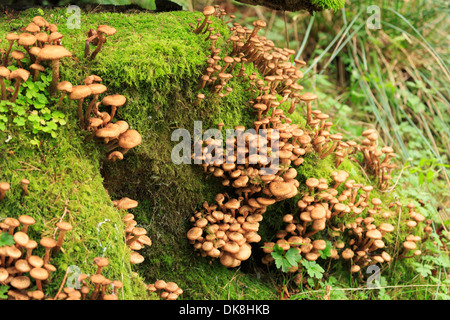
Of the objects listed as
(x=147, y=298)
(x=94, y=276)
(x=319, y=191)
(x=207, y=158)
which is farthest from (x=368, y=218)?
(x=94, y=276)

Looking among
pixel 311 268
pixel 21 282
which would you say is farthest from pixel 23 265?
pixel 311 268

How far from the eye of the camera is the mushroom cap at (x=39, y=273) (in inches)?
95.4

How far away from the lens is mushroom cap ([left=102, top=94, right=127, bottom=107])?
322 cm

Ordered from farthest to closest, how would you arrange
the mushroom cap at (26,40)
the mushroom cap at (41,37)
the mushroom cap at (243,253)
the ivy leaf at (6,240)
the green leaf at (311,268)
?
the green leaf at (311,268) < the mushroom cap at (243,253) < the mushroom cap at (41,37) < the mushroom cap at (26,40) < the ivy leaf at (6,240)

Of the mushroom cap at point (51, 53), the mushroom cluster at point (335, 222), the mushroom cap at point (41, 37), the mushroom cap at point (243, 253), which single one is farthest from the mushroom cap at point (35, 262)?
the mushroom cluster at point (335, 222)

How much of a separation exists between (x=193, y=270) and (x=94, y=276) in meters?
1.51

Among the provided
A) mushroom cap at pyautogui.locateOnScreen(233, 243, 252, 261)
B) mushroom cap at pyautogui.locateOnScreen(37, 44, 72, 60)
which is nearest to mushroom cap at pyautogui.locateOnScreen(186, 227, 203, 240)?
mushroom cap at pyautogui.locateOnScreen(233, 243, 252, 261)

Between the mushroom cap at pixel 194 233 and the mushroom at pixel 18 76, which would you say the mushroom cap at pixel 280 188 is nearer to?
the mushroom cap at pixel 194 233

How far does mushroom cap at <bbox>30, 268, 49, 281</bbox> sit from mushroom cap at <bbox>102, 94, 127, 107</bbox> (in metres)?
1.40

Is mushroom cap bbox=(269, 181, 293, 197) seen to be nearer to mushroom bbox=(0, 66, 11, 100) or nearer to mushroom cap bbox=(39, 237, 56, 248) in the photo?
mushroom cap bbox=(39, 237, 56, 248)

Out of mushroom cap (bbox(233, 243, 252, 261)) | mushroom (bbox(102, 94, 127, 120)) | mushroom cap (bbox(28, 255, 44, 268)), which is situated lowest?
mushroom cap (bbox(233, 243, 252, 261))

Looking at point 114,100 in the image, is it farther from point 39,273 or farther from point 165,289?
point 165,289

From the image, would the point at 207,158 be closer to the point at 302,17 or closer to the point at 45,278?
the point at 45,278

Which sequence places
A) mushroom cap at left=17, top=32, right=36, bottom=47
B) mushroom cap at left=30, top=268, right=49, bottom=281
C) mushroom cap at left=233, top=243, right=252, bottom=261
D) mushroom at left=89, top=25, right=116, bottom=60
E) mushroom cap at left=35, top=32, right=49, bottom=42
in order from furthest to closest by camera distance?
mushroom cap at left=233, top=243, right=252, bottom=261 < mushroom at left=89, top=25, right=116, bottom=60 < mushroom cap at left=35, top=32, right=49, bottom=42 < mushroom cap at left=17, top=32, right=36, bottom=47 < mushroom cap at left=30, top=268, right=49, bottom=281
